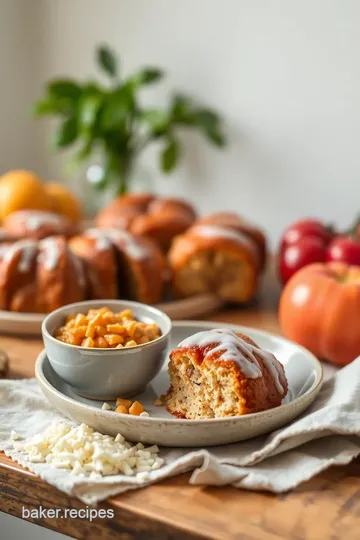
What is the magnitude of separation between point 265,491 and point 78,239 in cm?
86

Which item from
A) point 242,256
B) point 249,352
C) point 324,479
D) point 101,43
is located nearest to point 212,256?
point 242,256

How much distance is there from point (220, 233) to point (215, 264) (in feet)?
0.23

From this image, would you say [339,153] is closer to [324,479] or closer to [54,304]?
[54,304]

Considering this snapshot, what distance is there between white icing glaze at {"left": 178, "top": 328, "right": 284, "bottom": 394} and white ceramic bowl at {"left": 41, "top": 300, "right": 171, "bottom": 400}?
80 millimetres

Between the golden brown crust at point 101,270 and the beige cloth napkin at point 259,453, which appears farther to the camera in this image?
the golden brown crust at point 101,270

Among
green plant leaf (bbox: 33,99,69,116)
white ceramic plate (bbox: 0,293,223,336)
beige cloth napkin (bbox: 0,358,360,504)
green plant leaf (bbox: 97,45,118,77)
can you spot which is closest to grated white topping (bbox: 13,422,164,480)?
beige cloth napkin (bbox: 0,358,360,504)

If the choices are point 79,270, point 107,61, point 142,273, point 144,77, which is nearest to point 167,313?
point 142,273

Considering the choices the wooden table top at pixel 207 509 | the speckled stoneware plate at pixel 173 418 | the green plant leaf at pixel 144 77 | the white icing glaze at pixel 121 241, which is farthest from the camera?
the green plant leaf at pixel 144 77

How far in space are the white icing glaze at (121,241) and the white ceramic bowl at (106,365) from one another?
44cm

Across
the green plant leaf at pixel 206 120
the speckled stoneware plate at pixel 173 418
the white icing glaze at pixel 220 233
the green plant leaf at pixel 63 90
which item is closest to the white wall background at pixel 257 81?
the green plant leaf at pixel 206 120

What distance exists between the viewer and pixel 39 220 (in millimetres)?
1810

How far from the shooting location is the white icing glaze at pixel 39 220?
179 cm

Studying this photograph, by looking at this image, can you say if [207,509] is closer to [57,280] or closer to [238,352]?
[238,352]

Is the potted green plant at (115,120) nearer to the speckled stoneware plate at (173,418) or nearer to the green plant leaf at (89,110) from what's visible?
the green plant leaf at (89,110)
